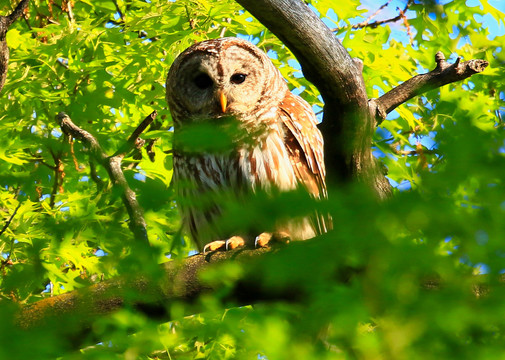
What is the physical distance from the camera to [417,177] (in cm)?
171

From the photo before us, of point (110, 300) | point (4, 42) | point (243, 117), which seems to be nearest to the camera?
point (110, 300)

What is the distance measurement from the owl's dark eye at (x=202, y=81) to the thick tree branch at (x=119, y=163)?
Answer: 22.8 inches

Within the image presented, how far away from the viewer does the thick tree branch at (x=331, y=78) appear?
3607 millimetres

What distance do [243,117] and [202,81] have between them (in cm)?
64

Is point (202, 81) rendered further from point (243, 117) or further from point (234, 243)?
point (234, 243)

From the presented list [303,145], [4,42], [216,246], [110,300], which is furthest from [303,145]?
[110,300]

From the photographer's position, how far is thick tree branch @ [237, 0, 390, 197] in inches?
142

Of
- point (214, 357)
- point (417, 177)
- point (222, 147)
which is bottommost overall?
point (214, 357)

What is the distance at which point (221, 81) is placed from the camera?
6.12 metres

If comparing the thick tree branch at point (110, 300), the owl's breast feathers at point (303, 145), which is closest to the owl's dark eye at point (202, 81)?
the owl's breast feathers at point (303, 145)

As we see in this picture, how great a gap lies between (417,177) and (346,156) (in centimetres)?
214

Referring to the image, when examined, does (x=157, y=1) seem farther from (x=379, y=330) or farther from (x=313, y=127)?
(x=379, y=330)

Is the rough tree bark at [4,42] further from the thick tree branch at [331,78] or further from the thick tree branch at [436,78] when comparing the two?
the thick tree branch at [436,78]

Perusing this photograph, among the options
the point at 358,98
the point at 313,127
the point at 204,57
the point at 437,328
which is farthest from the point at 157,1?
the point at 437,328
